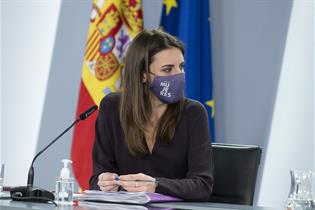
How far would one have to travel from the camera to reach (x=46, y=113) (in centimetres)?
442

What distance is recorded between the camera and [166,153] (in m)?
2.61

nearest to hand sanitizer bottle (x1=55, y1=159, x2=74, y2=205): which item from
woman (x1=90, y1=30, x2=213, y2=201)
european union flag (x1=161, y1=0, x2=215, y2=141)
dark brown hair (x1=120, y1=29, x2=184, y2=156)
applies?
woman (x1=90, y1=30, x2=213, y2=201)

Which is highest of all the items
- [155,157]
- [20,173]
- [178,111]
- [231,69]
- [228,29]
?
[228,29]

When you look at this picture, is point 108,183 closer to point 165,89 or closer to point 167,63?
point 165,89

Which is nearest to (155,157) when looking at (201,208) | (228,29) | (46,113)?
(201,208)

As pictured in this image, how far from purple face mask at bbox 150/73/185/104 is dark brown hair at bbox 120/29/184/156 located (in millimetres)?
63

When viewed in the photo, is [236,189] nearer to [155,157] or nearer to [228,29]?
[155,157]

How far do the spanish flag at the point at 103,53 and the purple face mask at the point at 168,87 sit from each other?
1.30 m

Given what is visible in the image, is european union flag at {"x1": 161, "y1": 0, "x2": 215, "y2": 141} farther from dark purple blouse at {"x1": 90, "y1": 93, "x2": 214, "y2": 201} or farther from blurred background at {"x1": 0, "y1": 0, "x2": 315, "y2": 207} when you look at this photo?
dark purple blouse at {"x1": 90, "y1": 93, "x2": 214, "y2": 201}

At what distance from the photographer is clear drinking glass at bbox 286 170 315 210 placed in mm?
1871

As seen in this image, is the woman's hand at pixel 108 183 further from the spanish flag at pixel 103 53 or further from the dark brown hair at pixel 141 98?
the spanish flag at pixel 103 53

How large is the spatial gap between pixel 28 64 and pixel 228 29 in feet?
5.25

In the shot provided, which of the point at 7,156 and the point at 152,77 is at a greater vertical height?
the point at 152,77

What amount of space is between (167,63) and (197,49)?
3.64 feet
